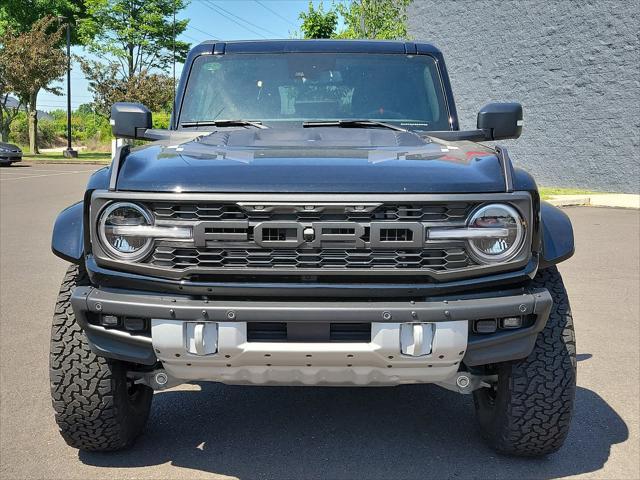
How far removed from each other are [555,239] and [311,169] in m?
1.08

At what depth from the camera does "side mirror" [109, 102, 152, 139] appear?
13.6ft

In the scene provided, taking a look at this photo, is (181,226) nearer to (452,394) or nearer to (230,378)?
(230,378)

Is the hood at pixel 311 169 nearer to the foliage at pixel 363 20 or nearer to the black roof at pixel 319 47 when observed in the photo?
the black roof at pixel 319 47

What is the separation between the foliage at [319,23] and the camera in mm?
22531

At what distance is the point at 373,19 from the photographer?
21891 mm

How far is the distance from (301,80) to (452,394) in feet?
6.74

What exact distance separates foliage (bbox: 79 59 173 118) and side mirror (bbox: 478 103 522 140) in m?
42.8

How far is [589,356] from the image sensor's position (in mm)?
4781

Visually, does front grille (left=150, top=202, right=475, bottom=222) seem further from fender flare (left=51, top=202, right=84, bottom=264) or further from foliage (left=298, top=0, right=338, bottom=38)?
foliage (left=298, top=0, right=338, bottom=38)

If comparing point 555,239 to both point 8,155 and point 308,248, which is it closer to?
point 308,248

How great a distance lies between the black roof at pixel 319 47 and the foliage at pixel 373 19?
55.8 ft

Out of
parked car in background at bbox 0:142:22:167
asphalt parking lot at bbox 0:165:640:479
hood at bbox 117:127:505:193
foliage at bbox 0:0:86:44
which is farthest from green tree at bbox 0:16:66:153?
hood at bbox 117:127:505:193

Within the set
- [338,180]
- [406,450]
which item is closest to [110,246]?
[338,180]

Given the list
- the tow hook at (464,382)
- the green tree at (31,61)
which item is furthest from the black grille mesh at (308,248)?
the green tree at (31,61)
